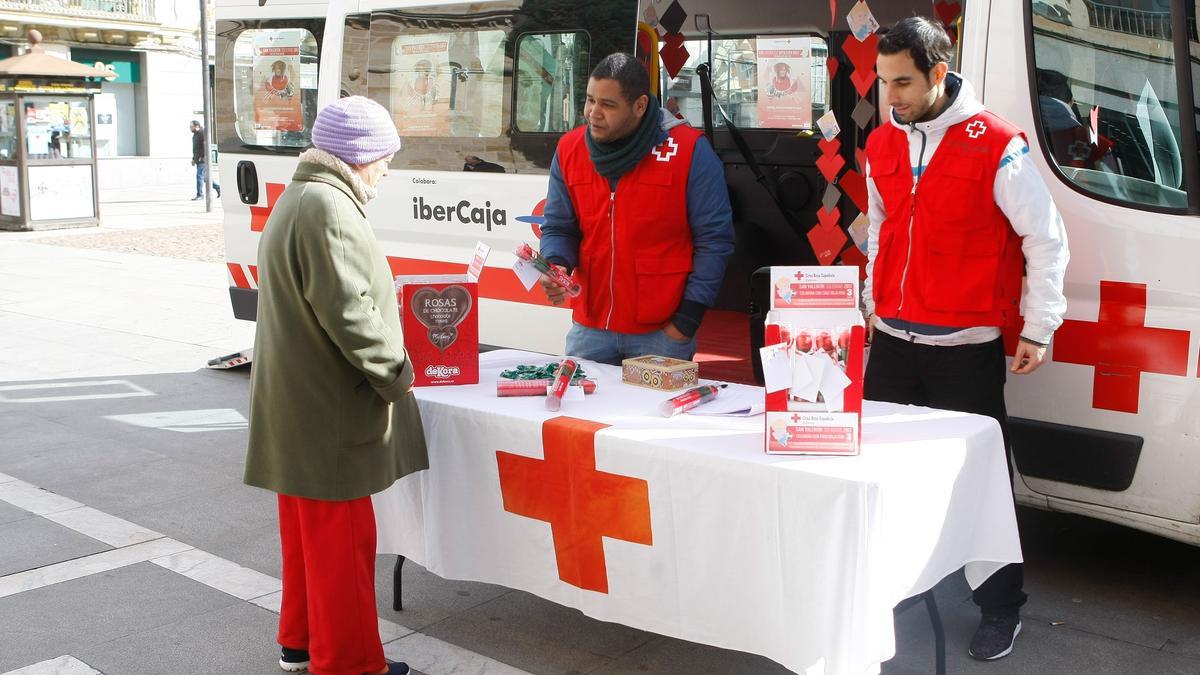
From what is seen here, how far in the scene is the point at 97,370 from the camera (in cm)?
802

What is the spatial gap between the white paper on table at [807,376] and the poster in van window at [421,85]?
3.30 metres

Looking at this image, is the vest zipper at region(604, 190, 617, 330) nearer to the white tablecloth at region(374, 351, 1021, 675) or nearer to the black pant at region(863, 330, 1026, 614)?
the white tablecloth at region(374, 351, 1021, 675)

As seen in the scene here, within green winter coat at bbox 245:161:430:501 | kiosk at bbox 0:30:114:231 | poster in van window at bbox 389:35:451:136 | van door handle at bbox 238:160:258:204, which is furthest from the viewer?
kiosk at bbox 0:30:114:231

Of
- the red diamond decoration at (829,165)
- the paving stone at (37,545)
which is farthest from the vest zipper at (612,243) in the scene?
the paving stone at (37,545)

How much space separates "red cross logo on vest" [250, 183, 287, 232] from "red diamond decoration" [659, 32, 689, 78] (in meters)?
2.25

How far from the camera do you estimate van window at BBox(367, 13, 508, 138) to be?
5.57 metres

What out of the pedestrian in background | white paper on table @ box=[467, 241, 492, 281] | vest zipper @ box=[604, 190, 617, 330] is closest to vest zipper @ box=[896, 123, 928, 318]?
vest zipper @ box=[604, 190, 617, 330]

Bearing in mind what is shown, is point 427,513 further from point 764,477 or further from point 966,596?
point 966,596

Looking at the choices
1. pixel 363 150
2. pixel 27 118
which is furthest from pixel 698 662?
pixel 27 118

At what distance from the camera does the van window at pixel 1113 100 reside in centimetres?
366

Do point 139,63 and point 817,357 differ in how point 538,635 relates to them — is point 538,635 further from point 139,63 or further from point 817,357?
point 139,63

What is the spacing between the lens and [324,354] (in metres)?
3.21

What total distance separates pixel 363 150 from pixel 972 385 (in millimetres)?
1884

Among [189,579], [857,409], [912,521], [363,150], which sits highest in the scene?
[363,150]
